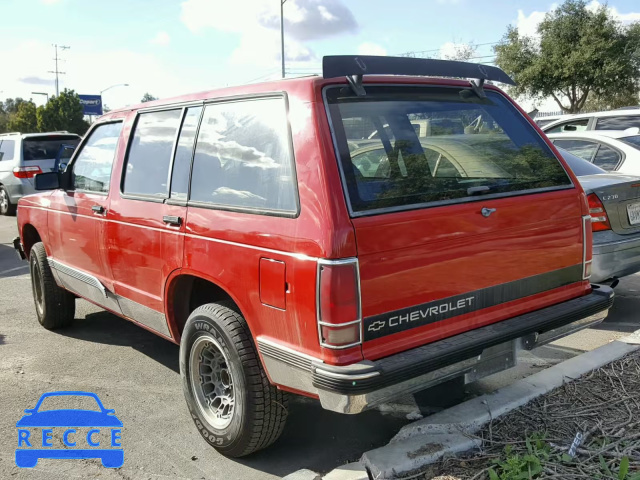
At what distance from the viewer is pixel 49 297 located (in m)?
5.42

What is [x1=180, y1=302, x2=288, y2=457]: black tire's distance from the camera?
2.96m

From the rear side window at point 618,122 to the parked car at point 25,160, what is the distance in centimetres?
1113

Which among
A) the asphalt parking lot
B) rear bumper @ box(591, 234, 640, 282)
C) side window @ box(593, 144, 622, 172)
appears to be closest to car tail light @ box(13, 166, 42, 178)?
the asphalt parking lot

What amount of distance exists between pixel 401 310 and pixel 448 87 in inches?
54.7

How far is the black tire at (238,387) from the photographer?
296cm

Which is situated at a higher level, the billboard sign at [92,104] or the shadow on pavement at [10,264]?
the billboard sign at [92,104]

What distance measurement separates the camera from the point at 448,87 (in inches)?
131

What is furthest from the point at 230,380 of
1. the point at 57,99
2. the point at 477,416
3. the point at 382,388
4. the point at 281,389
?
the point at 57,99

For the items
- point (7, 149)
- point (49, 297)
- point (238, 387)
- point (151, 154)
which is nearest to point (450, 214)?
point (238, 387)

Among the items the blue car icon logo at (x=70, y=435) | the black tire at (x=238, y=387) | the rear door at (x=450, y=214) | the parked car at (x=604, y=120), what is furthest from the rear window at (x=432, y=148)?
the parked car at (x=604, y=120)

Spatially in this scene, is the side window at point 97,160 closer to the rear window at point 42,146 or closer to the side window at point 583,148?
the side window at point 583,148

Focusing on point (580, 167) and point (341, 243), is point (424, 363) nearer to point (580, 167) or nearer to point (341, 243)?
point (341, 243)

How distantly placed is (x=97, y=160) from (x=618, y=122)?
8.89 meters

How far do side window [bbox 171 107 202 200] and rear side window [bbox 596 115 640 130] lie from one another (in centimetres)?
859
